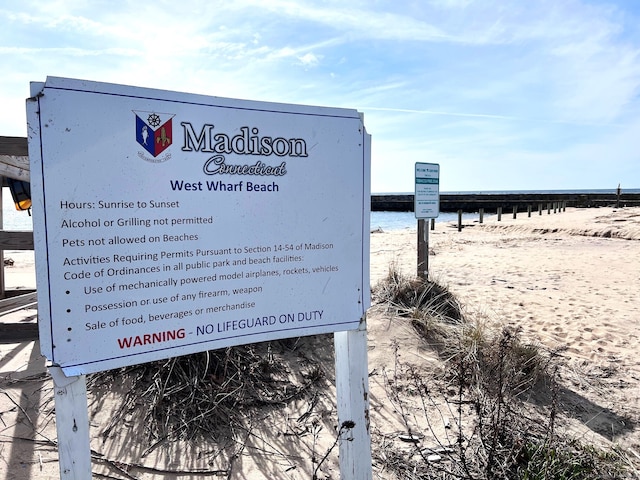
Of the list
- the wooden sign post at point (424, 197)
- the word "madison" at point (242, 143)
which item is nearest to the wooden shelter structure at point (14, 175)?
the word "madison" at point (242, 143)

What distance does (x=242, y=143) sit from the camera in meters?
2.14

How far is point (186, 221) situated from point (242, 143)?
1.47ft

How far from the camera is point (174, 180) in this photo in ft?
6.48

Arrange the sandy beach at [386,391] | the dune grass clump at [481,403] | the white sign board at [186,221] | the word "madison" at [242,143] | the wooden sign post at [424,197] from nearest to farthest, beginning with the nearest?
1. the white sign board at [186,221]
2. the word "madison" at [242,143]
3. the dune grass clump at [481,403]
4. the sandy beach at [386,391]
5. the wooden sign post at [424,197]

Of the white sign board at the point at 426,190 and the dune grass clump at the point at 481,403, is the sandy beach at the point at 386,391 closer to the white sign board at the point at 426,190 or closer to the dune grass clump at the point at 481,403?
the dune grass clump at the point at 481,403

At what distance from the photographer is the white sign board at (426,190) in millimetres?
6492

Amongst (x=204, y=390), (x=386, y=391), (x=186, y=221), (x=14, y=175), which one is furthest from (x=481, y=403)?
(x=14, y=175)

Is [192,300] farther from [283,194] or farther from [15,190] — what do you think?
[15,190]

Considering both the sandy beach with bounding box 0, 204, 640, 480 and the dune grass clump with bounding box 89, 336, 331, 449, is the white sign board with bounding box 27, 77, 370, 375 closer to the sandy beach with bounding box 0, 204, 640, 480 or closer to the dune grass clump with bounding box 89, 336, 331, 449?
the sandy beach with bounding box 0, 204, 640, 480

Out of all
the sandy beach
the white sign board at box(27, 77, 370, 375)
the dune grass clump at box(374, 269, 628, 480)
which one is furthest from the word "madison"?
the sandy beach

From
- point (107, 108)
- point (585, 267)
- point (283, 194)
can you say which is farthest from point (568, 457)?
point (585, 267)

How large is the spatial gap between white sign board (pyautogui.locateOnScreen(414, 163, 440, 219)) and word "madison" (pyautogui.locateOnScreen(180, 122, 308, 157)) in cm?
438

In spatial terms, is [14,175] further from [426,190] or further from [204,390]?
[426,190]

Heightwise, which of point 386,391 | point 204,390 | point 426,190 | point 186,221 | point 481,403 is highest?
point 426,190
